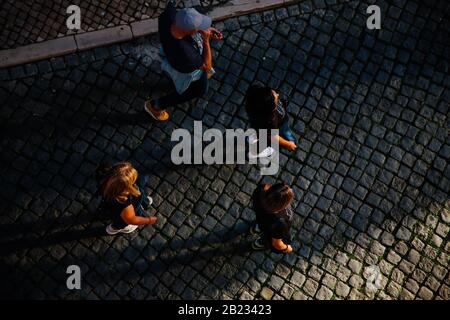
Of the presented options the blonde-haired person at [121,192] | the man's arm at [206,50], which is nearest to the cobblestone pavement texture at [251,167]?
the blonde-haired person at [121,192]

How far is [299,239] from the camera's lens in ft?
19.0

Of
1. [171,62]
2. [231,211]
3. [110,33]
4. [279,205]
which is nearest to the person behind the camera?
[279,205]

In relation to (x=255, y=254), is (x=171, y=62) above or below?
above

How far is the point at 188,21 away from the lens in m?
4.52

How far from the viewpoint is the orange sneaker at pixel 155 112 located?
6.03 m

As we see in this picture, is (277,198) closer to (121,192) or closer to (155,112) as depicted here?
(121,192)

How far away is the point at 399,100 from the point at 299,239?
247cm

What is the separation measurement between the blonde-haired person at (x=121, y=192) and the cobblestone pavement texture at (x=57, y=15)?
109 inches

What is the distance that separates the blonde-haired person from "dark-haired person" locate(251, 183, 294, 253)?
1.33 metres

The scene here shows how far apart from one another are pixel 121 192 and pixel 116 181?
143 mm

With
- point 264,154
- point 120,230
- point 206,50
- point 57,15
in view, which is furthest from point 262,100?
point 57,15
